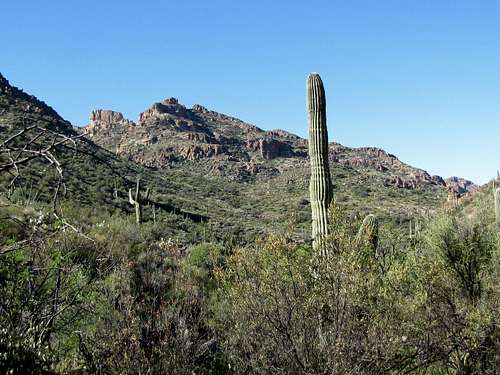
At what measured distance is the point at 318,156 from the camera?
10070 mm

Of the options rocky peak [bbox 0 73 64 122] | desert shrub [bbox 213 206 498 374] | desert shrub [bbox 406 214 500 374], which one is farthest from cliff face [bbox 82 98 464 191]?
desert shrub [bbox 213 206 498 374]

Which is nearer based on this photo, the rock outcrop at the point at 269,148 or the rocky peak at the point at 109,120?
the rock outcrop at the point at 269,148

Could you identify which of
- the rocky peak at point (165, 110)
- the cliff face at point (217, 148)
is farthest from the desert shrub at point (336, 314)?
the rocky peak at point (165, 110)

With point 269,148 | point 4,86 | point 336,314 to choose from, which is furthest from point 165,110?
point 336,314

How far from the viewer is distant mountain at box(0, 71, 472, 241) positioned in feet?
107

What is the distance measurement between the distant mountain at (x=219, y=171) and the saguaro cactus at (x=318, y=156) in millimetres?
12169

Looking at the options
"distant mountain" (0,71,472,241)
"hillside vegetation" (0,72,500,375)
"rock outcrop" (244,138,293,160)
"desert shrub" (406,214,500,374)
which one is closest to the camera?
"hillside vegetation" (0,72,500,375)

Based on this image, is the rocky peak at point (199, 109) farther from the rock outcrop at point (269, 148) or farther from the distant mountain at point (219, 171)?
the rock outcrop at point (269, 148)

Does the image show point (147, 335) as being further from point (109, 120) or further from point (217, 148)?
point (109, 120)

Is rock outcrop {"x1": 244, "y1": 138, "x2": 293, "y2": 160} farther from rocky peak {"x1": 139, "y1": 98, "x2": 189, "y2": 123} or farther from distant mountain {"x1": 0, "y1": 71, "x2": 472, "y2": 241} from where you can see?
rocky peak {"x1": 139, "y1": 98, "x2": 189, "y2": 123}

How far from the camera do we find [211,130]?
88.4 meters

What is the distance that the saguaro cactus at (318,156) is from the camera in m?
9.52

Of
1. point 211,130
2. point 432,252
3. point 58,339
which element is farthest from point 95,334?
point 211,130

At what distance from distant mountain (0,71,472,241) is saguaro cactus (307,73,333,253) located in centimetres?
1217
